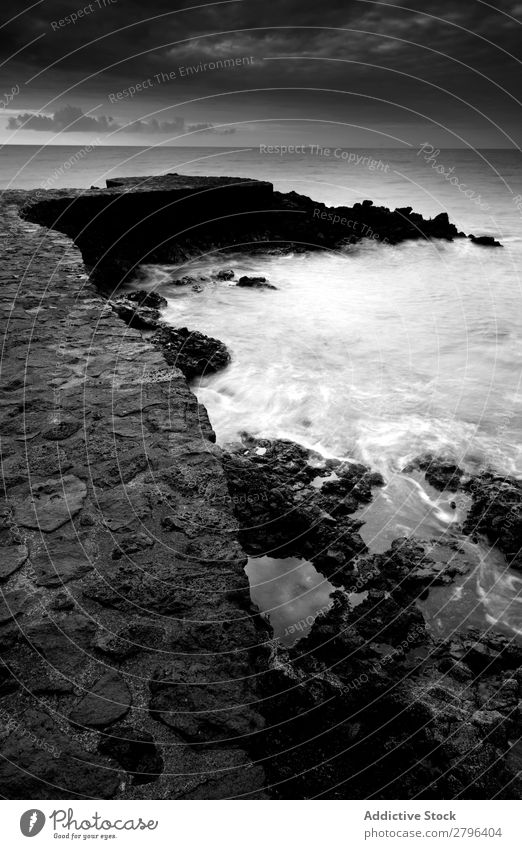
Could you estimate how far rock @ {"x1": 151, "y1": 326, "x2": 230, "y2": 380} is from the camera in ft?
25.8

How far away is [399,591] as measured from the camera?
407 cm

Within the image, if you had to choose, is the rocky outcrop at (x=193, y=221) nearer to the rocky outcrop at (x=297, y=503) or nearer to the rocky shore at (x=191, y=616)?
the rocky shore at (x=191, y=616)

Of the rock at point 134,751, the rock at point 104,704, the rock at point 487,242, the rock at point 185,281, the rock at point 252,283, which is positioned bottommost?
the rock at point 134,751

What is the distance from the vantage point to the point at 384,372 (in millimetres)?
8234

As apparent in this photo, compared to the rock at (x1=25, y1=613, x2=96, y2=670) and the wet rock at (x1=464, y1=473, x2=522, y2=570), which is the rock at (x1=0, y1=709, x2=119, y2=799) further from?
the wet rock at (x1=464, y1=473, x2=522, y2=570)

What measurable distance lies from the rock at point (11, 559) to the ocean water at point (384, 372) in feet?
6.73

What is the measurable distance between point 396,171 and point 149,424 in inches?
2147

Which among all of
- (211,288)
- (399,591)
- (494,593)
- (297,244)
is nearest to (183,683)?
(399,591)

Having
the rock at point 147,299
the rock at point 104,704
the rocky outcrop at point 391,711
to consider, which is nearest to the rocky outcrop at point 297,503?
the rocky outcrop at point 391,711

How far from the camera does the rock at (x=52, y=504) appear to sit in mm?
2861

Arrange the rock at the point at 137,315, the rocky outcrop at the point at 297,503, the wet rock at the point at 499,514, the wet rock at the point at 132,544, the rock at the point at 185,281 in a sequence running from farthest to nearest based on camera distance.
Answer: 1. the rock at the point at 185,281
2. the rock at the point at 137,315
3. the wet rock at the point at 499,514
4. the rocky outcrop at the point at 297,503
5. the wet rock at the point at 132,544

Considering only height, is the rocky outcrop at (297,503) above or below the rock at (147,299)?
below

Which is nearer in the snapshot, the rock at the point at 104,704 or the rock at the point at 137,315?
the rock at the point at 104,704
